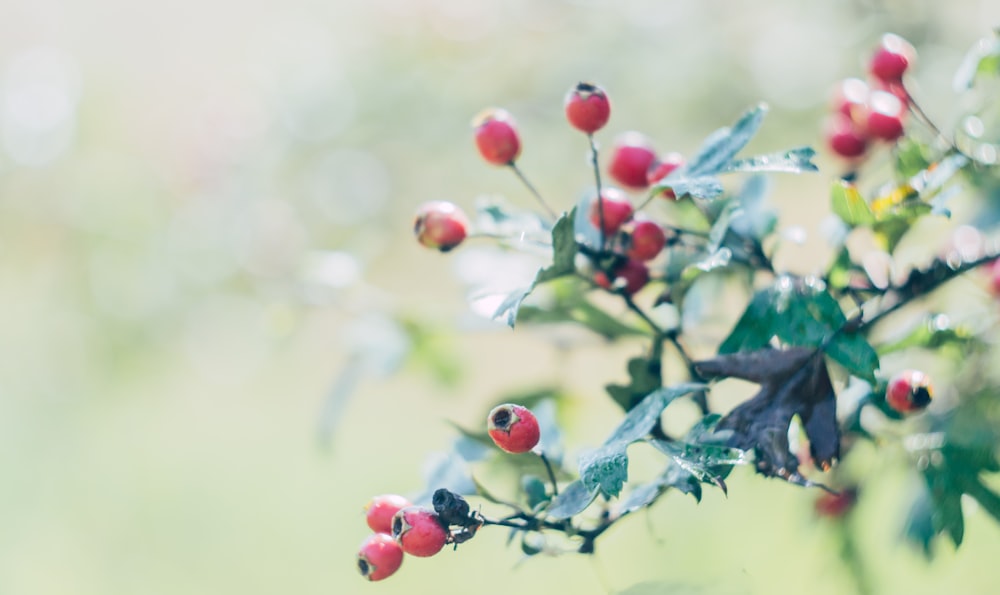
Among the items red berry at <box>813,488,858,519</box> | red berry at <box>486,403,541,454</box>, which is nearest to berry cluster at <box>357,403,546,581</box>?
red berry at <box>486,403,541,454</box>

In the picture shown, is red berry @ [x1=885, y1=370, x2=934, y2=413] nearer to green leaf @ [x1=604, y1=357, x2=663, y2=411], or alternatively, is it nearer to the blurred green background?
green leaf @ [x1=604, y1=357, x2=663, y2=411]

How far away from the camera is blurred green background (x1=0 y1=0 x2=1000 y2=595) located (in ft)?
6.93

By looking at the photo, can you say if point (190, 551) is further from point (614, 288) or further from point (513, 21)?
point (614, 288)

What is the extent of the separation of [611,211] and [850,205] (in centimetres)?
19

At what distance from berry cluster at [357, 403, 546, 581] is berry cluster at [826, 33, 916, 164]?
0.52m

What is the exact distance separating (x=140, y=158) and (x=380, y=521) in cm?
335

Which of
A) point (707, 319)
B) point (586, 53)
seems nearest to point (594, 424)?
point (586, 53)

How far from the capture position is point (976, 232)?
3.27ft

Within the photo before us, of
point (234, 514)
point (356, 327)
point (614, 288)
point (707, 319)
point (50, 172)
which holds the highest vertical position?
point (614, 288)

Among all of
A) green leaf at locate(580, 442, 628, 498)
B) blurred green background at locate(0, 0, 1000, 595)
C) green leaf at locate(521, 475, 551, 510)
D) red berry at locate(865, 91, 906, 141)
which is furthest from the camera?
blurred green background at locate(0, 0, 1000, 595)

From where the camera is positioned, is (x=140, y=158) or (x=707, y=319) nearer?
(x=707, y=319)

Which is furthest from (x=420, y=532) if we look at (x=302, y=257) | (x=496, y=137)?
(x=302, y=257)

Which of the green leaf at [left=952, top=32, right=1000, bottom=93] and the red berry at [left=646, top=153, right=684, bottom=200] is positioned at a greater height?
the green leaf at [left=952, top=32, right=1000, bottom=93]

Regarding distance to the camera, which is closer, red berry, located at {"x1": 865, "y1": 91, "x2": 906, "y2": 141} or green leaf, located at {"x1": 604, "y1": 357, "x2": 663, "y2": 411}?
green leaf, located at {"x1": 604, "y1": 357, "x2": 663, "y2": 411}
